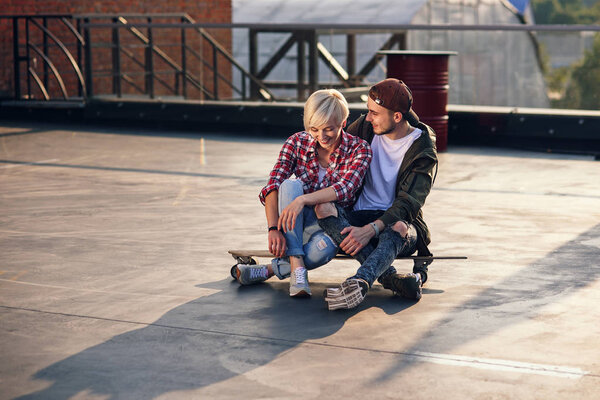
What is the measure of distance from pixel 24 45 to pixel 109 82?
6.94 ft

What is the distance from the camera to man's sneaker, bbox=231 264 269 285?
5.73 metres

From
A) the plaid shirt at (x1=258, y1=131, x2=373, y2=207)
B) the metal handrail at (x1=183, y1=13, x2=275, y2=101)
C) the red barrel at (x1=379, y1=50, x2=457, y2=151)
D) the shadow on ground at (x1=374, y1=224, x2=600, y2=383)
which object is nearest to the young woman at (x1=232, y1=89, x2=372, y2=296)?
the plaid shirt at (x1=258, y1=131, x2=373, y2=207)

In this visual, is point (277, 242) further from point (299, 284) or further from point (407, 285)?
point (407, 285)

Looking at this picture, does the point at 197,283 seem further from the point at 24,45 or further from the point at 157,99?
the point at 24,45

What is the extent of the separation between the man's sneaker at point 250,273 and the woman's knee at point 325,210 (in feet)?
1.78

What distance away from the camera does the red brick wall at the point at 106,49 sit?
16156 millimetres

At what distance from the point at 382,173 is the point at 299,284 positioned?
2.59 feet

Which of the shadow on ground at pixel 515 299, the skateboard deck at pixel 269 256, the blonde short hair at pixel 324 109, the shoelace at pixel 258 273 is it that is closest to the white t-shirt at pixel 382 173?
the skateboard deck at pixel 269 256

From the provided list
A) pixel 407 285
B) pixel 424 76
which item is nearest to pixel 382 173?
pixel 407 285

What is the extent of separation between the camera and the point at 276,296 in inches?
219

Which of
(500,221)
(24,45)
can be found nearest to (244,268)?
(500,221)

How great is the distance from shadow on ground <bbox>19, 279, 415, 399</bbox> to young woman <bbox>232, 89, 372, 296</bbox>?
0.21m

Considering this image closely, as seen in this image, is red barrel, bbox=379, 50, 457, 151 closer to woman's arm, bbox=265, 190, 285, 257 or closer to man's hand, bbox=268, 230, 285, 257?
woman's arm, bbox=265, 190, 285, 257

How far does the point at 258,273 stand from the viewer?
227 inches
